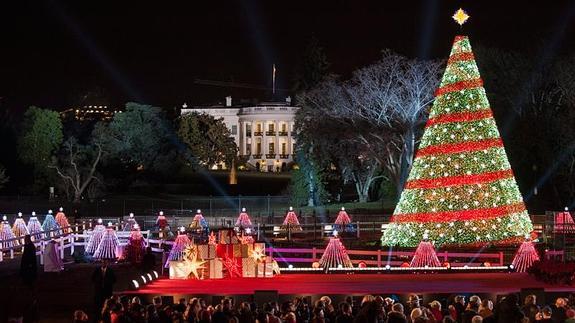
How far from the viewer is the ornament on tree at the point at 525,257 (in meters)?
33.2

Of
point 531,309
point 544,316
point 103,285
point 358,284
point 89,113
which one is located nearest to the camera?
point 544,316

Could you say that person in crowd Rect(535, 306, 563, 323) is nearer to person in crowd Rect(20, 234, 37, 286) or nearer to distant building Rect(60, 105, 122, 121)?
person in crowd Rect(20, 234, 37, 286)

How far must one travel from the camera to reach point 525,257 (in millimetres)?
33344

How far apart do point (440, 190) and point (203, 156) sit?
84.0 metres

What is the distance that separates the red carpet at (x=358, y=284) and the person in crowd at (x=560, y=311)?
5825 mm

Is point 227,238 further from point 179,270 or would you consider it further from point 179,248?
point 179,248

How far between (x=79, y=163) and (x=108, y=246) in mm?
53615

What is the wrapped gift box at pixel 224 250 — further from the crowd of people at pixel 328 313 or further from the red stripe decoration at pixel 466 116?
the crowd of people at pixel 328 313

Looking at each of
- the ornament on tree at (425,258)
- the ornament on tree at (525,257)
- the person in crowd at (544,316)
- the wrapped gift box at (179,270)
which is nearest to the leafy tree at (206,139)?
the ornament on tree at (425,258)

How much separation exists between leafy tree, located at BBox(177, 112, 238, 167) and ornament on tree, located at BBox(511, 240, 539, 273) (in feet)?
278

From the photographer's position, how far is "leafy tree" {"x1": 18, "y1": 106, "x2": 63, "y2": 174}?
89.2m

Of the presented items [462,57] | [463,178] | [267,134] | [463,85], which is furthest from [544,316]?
[267,134]

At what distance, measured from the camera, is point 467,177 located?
127 ft

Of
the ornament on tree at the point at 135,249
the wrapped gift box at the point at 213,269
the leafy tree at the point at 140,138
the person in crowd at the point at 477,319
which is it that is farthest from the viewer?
the leafy tree at the point at 140,138
